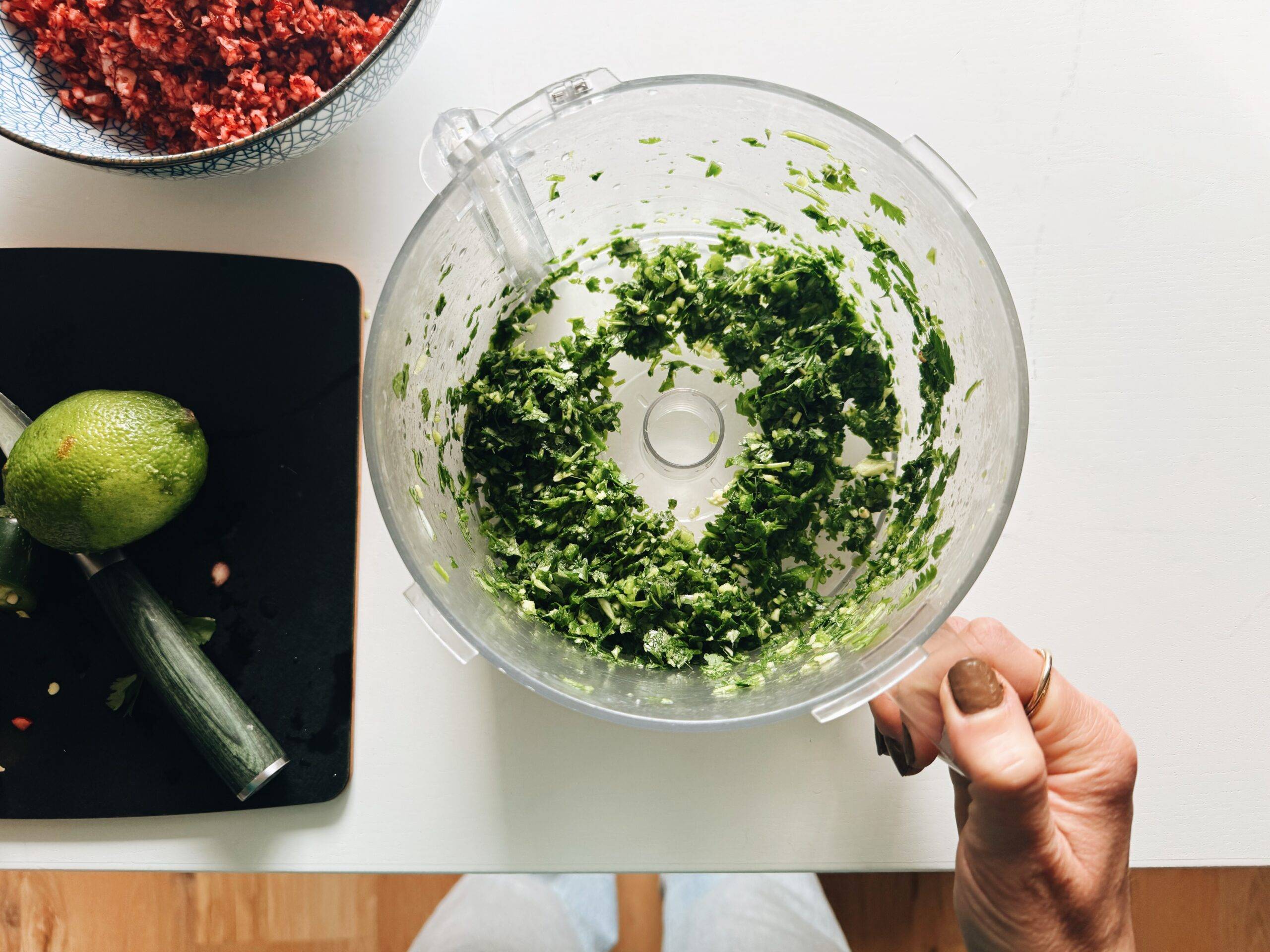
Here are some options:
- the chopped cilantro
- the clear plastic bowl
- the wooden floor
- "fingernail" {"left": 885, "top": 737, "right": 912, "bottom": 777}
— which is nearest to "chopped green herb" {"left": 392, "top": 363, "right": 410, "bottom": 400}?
the clear plastic bowl

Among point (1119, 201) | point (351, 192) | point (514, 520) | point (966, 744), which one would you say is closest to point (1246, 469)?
point (1119, 201)

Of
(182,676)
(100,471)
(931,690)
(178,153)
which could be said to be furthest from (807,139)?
(182,676)

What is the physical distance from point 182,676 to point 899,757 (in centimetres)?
86

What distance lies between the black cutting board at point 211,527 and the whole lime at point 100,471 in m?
0.11

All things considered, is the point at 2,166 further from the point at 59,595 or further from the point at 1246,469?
the point at 1246,469

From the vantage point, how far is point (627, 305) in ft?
3.63

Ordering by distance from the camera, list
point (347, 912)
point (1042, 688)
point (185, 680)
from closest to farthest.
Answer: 1. point (1042, 688)
2. point (185, 680)
3. point (347, 912)

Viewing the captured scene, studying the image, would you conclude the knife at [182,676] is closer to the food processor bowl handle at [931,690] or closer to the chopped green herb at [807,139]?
the food processor bowl handle at [931,690]

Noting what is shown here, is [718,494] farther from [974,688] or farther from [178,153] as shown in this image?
[178,153]

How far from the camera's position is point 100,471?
0.93m

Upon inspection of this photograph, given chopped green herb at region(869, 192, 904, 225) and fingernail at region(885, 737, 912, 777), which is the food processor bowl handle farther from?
chopped green herb at region(869, 192, 904, 225)

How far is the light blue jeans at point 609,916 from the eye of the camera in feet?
5.28

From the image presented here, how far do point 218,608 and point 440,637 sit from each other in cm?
40

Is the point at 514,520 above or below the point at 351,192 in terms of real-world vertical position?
below
